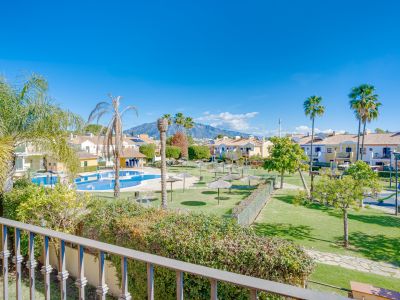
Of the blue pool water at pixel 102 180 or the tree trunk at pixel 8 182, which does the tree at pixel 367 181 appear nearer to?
the tree trunk at pixel 8 182

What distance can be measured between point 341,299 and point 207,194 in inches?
1084

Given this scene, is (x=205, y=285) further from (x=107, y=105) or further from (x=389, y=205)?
(x=389, y=205)

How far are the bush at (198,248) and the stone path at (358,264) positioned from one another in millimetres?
7517

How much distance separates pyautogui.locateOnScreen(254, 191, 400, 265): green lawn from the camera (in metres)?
13.4

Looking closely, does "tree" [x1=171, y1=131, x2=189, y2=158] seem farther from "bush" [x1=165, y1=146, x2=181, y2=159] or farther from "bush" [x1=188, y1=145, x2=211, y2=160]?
"bush" [x1=165, y1=146, x2=181, y2=159]

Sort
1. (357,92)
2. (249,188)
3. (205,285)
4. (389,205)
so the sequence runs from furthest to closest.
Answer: (357,92) → (249,188) → (389,205) → (205,285)

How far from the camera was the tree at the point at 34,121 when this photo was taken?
9.77 metres

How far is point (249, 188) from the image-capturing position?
106ft

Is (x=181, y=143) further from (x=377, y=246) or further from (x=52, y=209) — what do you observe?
(x=52, y=209)

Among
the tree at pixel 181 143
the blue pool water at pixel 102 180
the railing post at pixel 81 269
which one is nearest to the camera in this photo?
the railing post at pixel 81 269

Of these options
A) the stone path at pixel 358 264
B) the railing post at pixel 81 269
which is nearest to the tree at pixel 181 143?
the stone path at pixel 358 264

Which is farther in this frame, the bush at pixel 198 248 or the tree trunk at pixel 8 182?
the tree trunk at pixel 8 182

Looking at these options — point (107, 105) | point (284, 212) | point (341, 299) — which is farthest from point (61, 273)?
point (284, 212)

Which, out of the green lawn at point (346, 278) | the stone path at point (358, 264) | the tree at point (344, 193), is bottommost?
the stone path at point (358, 264)
